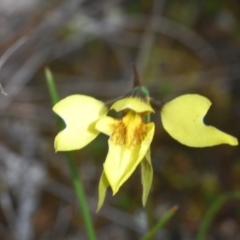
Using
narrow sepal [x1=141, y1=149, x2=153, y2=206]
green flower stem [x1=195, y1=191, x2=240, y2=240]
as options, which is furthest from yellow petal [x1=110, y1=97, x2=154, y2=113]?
green flower stem [x1=195, y1=191, x2=240, y2=240]

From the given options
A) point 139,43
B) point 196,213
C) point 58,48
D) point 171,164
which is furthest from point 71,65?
point 196,213

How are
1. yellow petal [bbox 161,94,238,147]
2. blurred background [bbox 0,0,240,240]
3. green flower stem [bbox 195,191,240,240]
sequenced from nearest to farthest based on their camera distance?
yellow petal [bbox 161,94,238,147]
green flower stem [bbox 195,191,240,240]
blurred background [bbox 0,0,240,240]

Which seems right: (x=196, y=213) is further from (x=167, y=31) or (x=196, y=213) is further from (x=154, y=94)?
(x=167, y=31)

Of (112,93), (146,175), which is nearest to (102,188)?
(146,175)

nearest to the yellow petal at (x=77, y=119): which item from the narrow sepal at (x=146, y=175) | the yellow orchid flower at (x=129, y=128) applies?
the yellow orchid flower at (x=129, y=128)

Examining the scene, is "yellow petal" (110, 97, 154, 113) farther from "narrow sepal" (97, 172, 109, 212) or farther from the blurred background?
the blurred background

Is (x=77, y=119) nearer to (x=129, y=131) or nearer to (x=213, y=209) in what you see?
(x=129, y=131)

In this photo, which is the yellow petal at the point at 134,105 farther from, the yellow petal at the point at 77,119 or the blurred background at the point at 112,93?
the blurred background at the point at 112,93

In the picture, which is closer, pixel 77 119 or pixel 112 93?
pixel 77 119
